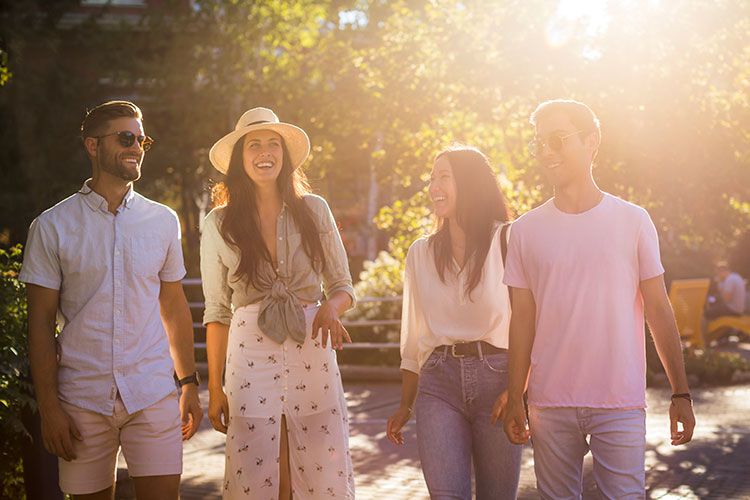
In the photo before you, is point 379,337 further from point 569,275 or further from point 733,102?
point 569,275

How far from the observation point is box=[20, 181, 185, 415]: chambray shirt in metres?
3.95

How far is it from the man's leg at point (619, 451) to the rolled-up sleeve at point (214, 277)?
5.57 ft

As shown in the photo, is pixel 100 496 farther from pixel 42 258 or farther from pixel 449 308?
pixel 449 308

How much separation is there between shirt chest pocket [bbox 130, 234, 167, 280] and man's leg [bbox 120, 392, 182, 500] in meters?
0.54

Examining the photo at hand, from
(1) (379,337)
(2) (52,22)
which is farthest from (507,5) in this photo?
(2) (52,22)

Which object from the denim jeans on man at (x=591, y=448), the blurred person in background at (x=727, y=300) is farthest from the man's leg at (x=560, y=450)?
the blurred person in background at (x=727, y=300)

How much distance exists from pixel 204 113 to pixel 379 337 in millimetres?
14675

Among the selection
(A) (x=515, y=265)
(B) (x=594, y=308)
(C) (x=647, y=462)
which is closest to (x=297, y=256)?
(A) (x=515, y=265)

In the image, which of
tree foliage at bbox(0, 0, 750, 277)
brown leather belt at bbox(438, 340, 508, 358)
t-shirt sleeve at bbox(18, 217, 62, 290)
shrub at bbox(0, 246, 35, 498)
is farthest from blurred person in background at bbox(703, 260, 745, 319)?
t-shirt sleeve at bbox(18, 217, 62, 290)

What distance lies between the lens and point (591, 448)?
3795 millimetres

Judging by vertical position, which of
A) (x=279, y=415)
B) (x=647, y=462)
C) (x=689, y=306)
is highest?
(x=279, y=415)

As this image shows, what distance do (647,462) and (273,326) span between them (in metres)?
5.33

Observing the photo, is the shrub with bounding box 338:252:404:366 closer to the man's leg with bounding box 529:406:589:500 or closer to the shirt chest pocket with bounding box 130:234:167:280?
the shirt chest pocket with bounding box 130:234:167:280

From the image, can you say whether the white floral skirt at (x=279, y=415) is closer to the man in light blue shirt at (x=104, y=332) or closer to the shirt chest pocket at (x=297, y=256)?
the shirt chest pocket at (x=297, y=256)
